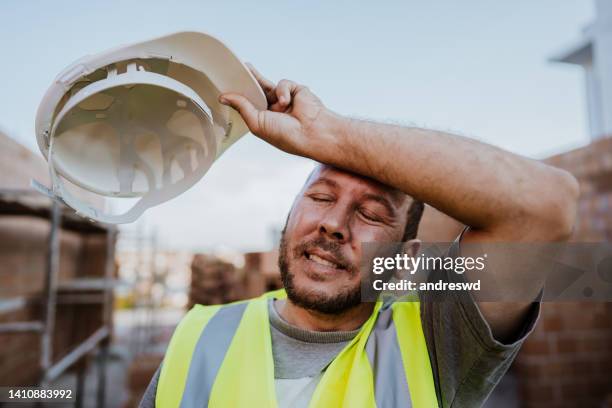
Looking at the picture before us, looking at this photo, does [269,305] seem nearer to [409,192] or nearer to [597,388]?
[409,192]

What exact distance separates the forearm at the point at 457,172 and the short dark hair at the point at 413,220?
0.41 metres

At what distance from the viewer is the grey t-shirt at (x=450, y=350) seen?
114 cm

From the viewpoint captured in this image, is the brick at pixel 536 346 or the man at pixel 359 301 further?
the brick at pixel 536 346

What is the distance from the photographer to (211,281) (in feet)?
10.5

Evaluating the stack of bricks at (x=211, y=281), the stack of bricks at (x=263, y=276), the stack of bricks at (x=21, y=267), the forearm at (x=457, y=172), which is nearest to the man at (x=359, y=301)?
the forearm at (x=457, y=172)

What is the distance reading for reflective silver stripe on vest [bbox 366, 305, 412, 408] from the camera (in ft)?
3.95

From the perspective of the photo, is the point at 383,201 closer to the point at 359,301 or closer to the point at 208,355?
the point at 359,301

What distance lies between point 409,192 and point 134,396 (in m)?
2.95

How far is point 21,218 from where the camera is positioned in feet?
15.0

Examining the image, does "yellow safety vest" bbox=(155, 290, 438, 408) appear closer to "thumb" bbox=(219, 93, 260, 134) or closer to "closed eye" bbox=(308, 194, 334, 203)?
"closed eye" bbox=(308, 194, 334, 203)

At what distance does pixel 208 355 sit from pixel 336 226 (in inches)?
21.6

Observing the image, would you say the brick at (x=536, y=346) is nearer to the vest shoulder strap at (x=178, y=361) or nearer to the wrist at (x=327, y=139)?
the vest shoulder strap at (x=178, y=361)

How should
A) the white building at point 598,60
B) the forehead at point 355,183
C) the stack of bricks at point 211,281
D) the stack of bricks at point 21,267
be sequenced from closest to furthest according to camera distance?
the forehead at point 355,183
the stack of bricks at point 211,281
the stack of bricks at point 21,267
the white building at point 598,60

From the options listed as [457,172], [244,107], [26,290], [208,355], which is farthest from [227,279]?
[26,290]
